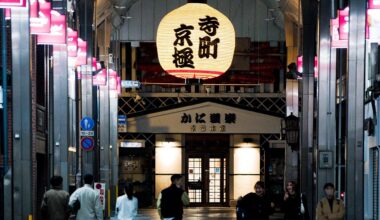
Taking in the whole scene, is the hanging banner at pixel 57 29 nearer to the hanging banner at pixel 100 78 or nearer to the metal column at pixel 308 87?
the metal column at pixel 308 87

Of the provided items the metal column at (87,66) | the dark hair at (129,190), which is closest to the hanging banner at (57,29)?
the dark hair at (129,190)

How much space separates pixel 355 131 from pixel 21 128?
19.6 ft

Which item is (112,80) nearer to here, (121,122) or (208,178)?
(121,122)

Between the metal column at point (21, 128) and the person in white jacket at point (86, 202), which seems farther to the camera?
the person in white jacket at point (86, 202)

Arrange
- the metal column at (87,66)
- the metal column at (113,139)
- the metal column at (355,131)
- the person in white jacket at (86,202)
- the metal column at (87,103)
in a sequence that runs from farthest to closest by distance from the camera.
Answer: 1. the metal column at (113,139)
2. the metal column at (87,66)
3. the metal column at (87,103)
4. the person in white jacket at (86,202)
5. the metal column at (355,131)

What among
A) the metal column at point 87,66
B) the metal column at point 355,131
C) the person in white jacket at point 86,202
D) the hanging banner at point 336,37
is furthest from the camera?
the metal column at point 87,66

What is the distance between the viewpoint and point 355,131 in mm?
18781

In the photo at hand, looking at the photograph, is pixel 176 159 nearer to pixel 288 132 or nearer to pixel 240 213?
pixel 288 132

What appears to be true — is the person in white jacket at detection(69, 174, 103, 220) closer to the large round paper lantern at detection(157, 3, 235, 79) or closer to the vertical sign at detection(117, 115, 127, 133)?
the large round paper lantern at detection(157, 3, 235, 79)

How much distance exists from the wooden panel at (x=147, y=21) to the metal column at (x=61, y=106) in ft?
79.1

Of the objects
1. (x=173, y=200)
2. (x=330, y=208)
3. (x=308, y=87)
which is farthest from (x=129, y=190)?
(x=308, y=87)

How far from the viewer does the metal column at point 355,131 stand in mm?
18703

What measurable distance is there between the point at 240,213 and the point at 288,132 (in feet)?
60.8

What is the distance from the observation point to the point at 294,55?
43.2 metres
